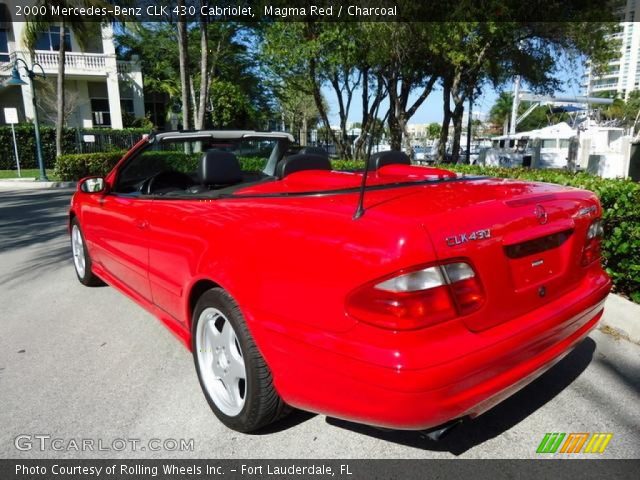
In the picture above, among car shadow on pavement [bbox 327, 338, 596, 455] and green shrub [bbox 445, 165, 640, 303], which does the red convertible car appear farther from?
green shrub [bbox 445, 165, 640, 303]

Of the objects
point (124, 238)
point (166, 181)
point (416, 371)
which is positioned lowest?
point (416, 371)

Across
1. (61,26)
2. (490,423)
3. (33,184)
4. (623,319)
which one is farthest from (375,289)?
(61,26)

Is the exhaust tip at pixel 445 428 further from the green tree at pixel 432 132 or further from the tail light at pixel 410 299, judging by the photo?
the green tree at pixel 432 132

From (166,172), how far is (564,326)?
117 inches

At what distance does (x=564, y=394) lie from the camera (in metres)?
2.73

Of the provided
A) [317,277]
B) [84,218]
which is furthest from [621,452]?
[84,218]

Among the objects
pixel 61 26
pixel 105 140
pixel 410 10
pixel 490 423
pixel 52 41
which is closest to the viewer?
pixel 490 423

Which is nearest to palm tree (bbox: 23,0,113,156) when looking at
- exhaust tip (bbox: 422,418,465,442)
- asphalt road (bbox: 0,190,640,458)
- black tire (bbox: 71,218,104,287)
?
black tire (bbox: 71,218,104,287)

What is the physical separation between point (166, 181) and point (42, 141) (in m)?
24.4

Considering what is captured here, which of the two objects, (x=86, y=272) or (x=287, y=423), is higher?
(x=86, y=272)

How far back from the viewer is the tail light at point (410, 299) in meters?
1.71

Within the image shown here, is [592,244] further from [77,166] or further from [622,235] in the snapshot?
[77,166]

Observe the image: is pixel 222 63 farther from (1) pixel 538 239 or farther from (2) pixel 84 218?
(1) pixel 538 239

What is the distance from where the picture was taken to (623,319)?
11.8 feet
